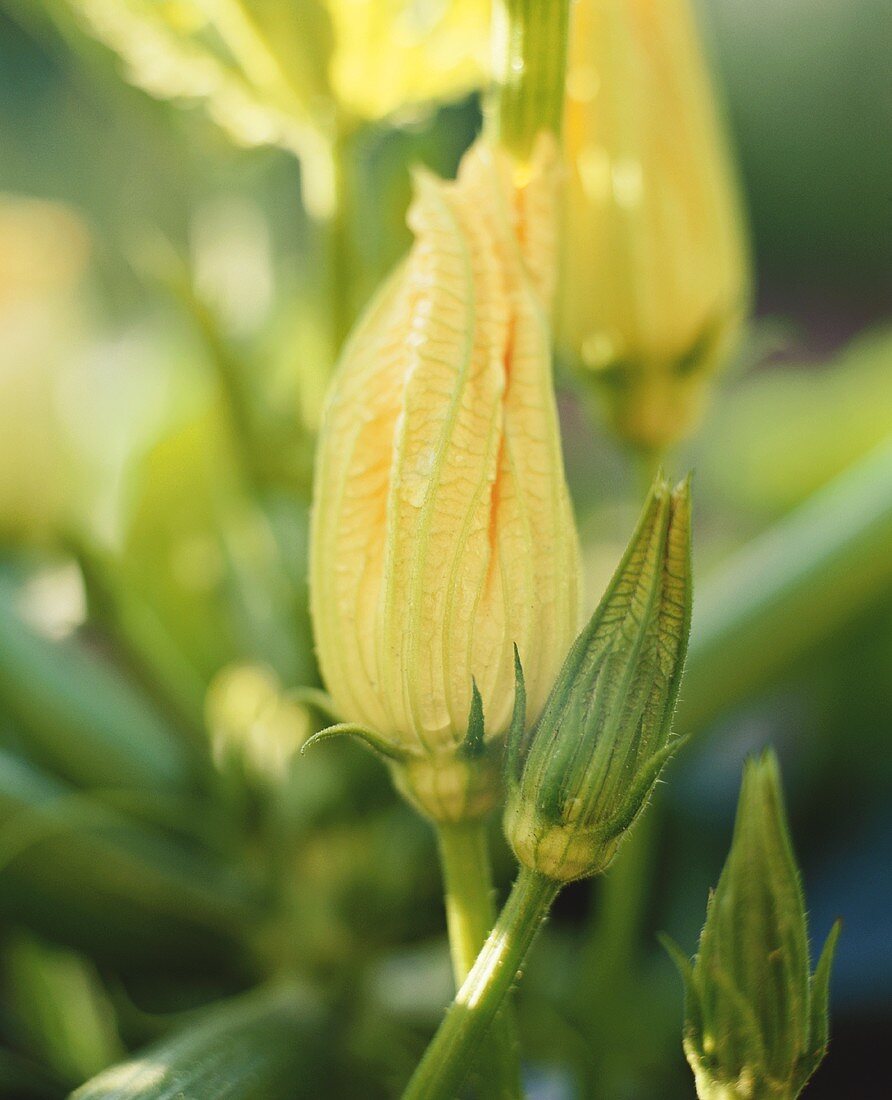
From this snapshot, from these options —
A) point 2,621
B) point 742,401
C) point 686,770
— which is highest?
point 2,621

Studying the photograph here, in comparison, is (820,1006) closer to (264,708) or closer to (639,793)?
(639,793)

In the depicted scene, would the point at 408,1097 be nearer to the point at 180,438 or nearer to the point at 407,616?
the point at 407,616

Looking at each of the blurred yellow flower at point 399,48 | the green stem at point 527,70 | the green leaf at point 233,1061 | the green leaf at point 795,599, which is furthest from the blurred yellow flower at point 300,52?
the green leaf at point 233,1061

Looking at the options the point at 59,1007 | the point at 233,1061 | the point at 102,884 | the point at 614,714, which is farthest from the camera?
the point at 59,1007

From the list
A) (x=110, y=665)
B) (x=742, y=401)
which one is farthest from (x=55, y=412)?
(x=742, y=401)

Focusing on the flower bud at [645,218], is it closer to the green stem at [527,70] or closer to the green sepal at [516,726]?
the green stem at [527,70]

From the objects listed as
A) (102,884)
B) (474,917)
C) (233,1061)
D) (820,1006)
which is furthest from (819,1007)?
(102,884)

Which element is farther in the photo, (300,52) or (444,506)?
(300,52)
